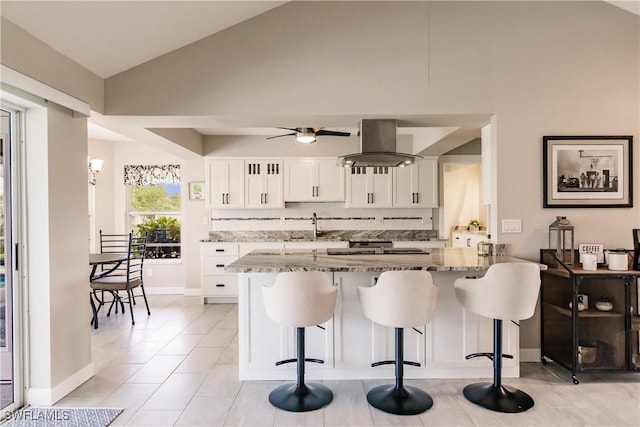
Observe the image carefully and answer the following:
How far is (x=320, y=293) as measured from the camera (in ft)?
8.30

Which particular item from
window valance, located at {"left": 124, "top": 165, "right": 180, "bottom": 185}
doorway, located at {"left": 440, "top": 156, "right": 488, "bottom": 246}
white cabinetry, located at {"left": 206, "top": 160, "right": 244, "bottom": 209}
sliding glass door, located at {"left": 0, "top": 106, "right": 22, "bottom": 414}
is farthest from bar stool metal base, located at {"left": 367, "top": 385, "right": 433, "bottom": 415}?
doorway, located at {"left": 440, "top": 156, "right": 488, "bottom": 246}

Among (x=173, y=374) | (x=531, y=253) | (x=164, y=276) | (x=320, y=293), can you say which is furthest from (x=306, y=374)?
(x=164, y=276)

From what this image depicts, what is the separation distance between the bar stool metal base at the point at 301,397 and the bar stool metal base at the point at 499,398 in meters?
1.02

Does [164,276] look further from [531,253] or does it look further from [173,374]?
[531,253]

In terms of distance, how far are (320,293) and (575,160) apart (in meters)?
2.62

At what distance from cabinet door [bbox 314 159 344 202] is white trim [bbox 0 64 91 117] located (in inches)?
137

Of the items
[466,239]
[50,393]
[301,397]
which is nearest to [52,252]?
[50,393]

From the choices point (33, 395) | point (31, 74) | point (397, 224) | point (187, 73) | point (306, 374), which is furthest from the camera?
point (397, 224)

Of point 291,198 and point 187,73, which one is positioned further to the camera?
point 291,198

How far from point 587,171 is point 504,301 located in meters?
1.70

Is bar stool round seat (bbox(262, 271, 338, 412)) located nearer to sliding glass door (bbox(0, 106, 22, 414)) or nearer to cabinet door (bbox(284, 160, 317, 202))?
sliding glass door (bbox(0, 106, 22, 414))

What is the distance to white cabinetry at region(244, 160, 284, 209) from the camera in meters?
5.96

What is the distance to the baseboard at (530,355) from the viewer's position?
11.2 ft

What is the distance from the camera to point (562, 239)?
3.31 m
